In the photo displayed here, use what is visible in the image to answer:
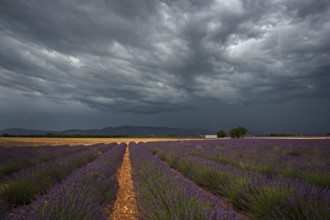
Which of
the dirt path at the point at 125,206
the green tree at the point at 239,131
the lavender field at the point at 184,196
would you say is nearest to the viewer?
the lavender field at the point at 184,196

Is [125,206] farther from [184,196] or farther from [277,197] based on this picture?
[277,197]

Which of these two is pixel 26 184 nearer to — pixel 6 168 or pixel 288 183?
pixel 6 168

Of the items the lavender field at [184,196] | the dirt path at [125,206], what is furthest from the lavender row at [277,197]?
the dirt path at [125,206]

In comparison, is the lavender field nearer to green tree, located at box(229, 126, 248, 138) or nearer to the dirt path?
the dirt path

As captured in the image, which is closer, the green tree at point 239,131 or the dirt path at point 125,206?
the dirt path at point 125,206

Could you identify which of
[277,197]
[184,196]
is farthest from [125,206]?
[277,197]

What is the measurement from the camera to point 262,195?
2.44 metres

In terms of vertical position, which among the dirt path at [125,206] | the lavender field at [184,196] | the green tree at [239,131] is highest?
the green tree at [239,131]

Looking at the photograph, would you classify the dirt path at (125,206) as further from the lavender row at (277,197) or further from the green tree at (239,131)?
the green tree at (239,131)

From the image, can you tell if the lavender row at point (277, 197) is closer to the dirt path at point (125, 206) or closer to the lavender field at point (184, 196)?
the lavender field at point (184, 196)

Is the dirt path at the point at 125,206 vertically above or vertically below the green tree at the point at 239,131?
below

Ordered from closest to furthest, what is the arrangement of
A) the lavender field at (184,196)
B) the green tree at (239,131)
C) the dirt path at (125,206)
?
the lavender field at (184,196) → the dirt path at (125,206) → the green tree at (239,131)

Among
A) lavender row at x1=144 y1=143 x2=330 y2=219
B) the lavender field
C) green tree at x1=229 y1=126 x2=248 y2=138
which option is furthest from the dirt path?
green tree at x1=229 y1=126 x2=248 y2=138

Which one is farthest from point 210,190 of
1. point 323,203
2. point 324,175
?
point 323,203
